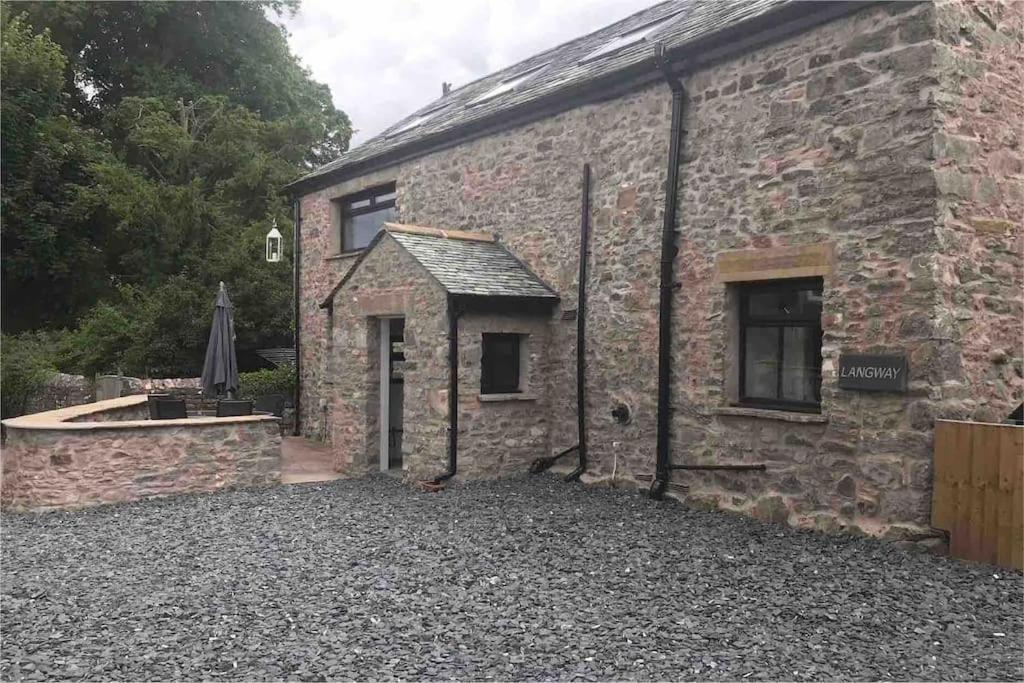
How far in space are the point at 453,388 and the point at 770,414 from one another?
3507 mm

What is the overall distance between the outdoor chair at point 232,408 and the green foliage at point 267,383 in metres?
4.45

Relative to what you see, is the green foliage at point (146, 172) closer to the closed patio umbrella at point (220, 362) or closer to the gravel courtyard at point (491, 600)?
the closed patio umbrella at point (220, 362)

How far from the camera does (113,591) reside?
5.55m

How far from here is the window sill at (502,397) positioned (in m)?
9.10

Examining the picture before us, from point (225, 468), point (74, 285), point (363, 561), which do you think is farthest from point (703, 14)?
point (74, 285)

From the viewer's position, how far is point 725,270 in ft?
24.7

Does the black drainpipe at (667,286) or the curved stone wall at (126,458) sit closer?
the black drainpipe at (667,286)

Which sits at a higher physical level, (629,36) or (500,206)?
(629,36)

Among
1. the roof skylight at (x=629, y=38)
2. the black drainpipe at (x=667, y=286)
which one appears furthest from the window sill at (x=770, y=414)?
the roof skylight at (x=629, y=38)

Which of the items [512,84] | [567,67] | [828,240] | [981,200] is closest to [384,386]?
[567,67]

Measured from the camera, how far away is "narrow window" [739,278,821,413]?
7.05 metres

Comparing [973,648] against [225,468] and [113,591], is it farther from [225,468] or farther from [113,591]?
[225,468]

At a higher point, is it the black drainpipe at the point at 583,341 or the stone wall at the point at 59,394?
the black drainpipe at the point at 583,341

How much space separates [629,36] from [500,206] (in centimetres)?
307
